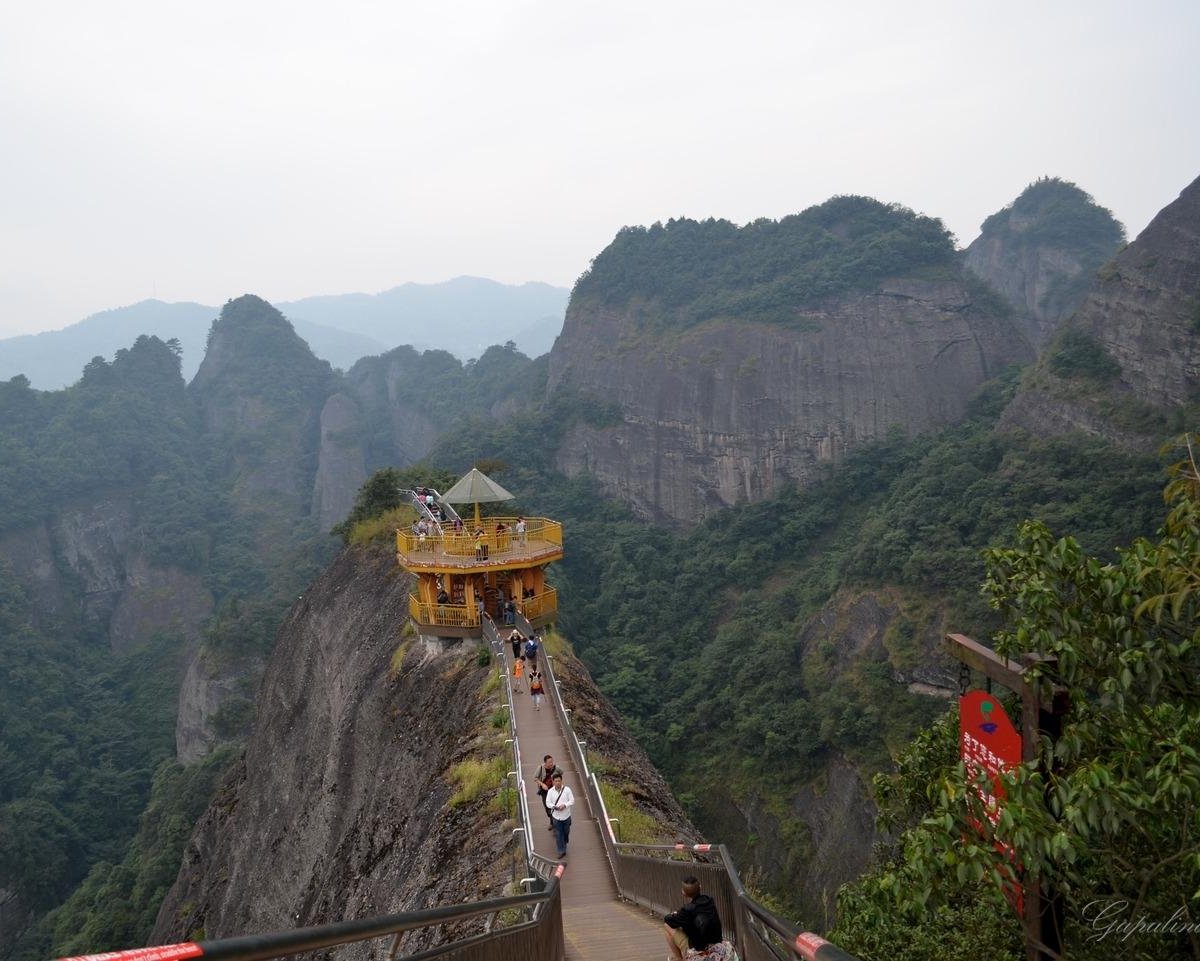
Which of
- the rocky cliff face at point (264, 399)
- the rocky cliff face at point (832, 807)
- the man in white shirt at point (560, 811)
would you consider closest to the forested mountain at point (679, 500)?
the rocky cliff face at point (832, 807)

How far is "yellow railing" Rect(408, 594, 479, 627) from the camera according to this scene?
18.8 m

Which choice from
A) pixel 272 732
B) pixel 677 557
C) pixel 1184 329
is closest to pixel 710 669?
pixel 677 557

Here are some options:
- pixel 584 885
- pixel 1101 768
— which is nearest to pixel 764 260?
pixel 584 885

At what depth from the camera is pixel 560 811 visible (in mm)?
10070

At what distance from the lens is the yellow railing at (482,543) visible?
19531 millimetres

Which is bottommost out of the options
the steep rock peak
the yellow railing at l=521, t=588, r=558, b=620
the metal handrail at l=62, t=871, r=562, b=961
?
the yellow railing at l=521, t=588, r=558, b=620

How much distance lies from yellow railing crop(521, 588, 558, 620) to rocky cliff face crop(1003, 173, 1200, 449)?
3166 cm

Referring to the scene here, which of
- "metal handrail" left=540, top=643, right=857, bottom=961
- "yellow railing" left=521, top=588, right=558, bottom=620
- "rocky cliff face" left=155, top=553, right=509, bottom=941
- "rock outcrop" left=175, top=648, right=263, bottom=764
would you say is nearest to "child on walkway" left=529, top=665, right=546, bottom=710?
"metal handrail" left=540, top=643, right=857, bottom=961

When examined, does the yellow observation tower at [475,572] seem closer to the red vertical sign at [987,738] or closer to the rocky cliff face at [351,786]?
the rocky cliff face at [351,786]

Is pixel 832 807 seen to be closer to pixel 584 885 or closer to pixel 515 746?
pixel 515 746

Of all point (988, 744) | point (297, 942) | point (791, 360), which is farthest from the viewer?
A: point (791, 360)

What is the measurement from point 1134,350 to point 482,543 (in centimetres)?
3825

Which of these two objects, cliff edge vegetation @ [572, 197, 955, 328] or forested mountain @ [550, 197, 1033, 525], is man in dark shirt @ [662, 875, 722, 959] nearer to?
forested mountain @ [550, 197, 1033, 525]

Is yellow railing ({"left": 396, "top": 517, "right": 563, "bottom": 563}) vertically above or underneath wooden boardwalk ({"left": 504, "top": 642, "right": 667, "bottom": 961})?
above
